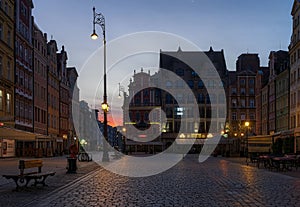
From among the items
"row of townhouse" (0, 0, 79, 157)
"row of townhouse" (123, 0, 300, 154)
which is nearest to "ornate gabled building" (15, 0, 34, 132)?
"row of townhouse" (0, 0, 79, 157)

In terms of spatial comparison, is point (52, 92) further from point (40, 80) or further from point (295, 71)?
point (295, 71)

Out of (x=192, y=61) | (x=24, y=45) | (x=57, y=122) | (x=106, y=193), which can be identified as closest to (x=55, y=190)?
(x=106, y=193)

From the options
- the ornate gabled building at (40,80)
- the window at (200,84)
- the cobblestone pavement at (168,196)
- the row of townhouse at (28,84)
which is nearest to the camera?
the cobblestone pavement at (168,196)

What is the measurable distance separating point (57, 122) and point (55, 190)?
63.3 meters

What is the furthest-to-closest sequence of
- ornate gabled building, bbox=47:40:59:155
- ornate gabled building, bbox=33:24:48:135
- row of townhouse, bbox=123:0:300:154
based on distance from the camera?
1. row of townhouse, bbox=123:0:300:154
2. ornate gabled building, bbox=47:40:59:155
3. ornate gabled building, bbox=33:24:48:135

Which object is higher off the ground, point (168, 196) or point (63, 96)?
point (63, 96)

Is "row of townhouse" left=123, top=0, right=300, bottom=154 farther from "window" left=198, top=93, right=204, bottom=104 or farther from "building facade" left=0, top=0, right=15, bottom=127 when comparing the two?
"building facade" left=0, top=0, right=15, bottom=127

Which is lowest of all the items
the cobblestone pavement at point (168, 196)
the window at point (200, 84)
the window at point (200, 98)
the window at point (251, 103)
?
the cobblestone pavement at point (168, 196)

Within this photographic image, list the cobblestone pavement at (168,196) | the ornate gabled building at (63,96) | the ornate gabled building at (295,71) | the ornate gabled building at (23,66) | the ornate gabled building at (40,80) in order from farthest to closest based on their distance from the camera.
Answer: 1. the ornate gabled building at (63,96)
2. the ornate gabled building at (40,80)
3. the ornate gabled building at (295,71)
4. the ornate gabled building at (23,66)
5. the cobblestone pavement at (168,196)

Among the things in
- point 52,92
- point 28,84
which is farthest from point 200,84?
point 28,84

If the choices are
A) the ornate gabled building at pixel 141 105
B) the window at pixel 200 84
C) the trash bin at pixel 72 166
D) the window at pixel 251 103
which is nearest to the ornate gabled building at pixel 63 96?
the ornate gabled building at pixel 141 105

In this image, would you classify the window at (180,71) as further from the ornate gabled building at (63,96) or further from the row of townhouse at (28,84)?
the row of townhouse at (28,84)

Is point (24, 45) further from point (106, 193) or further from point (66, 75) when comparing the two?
point (106, 193)

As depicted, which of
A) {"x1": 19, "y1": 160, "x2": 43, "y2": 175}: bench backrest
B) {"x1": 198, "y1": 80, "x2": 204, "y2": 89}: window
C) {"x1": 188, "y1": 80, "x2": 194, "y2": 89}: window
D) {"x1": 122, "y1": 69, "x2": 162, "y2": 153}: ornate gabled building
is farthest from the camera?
{"x1": 188, "y1": 80, "x2": 194, "y2": 89}: window
